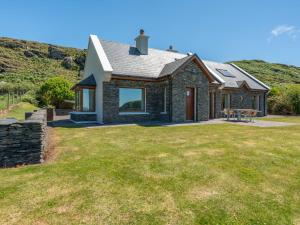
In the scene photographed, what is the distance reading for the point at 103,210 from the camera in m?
3.47

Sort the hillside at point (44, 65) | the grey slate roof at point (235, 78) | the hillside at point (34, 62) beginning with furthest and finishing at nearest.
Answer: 1. the hillside at point (44, 65)
2. the hillside at point (34, 62)
3. the grey slate roof at point (235, 78)

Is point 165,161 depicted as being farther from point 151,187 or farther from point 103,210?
point 103,210

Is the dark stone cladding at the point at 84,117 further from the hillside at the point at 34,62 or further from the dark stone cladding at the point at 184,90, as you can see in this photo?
the hillside at the point at 34,62

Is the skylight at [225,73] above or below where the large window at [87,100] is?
above

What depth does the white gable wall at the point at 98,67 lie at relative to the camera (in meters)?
14.4

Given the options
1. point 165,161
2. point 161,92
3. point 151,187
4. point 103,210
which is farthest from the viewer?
point 161,92

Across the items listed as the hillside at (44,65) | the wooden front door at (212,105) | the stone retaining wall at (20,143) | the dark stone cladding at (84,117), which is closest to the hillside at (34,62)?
the hillside at (44,65)

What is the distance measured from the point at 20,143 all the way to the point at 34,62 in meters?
65.8

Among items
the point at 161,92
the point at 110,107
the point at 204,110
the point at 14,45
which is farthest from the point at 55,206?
the point at 14,45

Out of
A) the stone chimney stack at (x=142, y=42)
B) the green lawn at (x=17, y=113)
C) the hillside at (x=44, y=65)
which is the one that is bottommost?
the green lawn at (x=17, y=113)

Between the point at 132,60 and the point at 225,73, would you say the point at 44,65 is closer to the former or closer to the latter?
the point at 132,60

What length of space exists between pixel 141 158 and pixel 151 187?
1.93m

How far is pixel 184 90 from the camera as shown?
1627cm

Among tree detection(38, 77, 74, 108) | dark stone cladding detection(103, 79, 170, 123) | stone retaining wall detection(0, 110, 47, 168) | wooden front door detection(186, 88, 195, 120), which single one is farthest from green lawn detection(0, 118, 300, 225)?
tree detection(38, 77, 74, 108)
